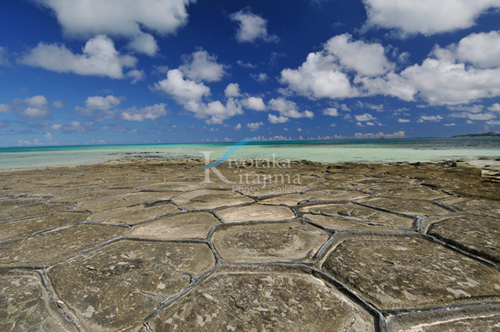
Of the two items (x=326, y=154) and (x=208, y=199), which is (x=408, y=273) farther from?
(x=326, y=154)

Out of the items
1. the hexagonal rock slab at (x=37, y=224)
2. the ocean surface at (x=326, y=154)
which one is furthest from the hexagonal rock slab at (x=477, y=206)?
the ocean surface at (x=326, y=154)

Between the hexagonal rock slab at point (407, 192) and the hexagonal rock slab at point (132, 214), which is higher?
the hexagonal rock slab at point (407, 192)

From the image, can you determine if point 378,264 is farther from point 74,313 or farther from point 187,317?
point 74,313

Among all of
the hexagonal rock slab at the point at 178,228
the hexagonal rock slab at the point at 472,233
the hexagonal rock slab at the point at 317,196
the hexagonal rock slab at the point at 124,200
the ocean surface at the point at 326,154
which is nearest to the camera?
the hexagonal rock slab at the point at 472,233

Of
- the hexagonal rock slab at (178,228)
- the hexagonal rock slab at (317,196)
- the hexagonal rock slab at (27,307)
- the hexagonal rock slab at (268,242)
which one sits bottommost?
the hexagonal rock slab at (27,307)

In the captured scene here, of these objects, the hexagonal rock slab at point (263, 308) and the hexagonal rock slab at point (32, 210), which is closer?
the hexagonal rock slab at point (263, 308)

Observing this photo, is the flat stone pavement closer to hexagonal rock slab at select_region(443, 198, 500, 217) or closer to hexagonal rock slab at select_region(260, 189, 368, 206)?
hexagonal rock slab at select_region(443, 198, 500, 217)

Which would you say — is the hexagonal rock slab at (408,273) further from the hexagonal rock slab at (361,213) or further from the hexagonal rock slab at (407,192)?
the hexagonal rock slab at (407,192)
